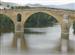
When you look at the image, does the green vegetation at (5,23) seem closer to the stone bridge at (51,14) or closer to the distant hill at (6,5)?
the distant hill at (6,5)

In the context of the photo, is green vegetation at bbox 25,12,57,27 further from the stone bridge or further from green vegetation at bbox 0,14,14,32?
the stone bridge

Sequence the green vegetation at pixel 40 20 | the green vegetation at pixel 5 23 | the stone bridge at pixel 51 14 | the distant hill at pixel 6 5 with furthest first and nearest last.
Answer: the green vegetation at pixel 40 20 < the green vegetation at pixel 5 23 < the distant hill at pixel 6 5 < the stone bridge at pixel 51 14

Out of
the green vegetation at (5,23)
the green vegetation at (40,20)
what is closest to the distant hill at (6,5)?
the green vegetation at (5,23)

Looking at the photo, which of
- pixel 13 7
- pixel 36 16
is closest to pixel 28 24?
pixel 36 16

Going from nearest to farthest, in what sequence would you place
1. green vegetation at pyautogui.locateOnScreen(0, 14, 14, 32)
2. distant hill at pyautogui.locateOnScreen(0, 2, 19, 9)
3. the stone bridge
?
1. the stone bridge
2. distant hill at pyautogui.locateOnScreen(0, 2, 19, 9)
3. green vegetation at pyautogui.locateOnScreen(0, 14, 14, 32)

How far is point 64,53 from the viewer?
23.5 metres

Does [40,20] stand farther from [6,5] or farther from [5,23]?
[6,5]

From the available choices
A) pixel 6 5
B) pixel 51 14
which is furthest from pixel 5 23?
pixel 51 14

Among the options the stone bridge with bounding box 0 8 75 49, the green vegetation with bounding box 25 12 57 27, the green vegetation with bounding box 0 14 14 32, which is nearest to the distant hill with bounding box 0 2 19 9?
the stone bridge with bounding box 0 8 75 49

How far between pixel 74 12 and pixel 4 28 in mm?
11959

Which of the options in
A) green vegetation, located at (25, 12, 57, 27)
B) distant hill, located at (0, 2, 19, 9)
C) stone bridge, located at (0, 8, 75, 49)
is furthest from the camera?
green vegetation, located at (25, 12, 57, 27)

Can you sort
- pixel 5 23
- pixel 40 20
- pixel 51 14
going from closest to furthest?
pixel 51 14
pixel 5 23
pixel 40 20

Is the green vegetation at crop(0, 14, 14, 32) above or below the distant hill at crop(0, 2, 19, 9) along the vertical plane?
below

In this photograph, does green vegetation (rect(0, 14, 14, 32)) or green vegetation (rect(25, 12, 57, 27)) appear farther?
green vegetation (rect(25, 12, 57, 27))
